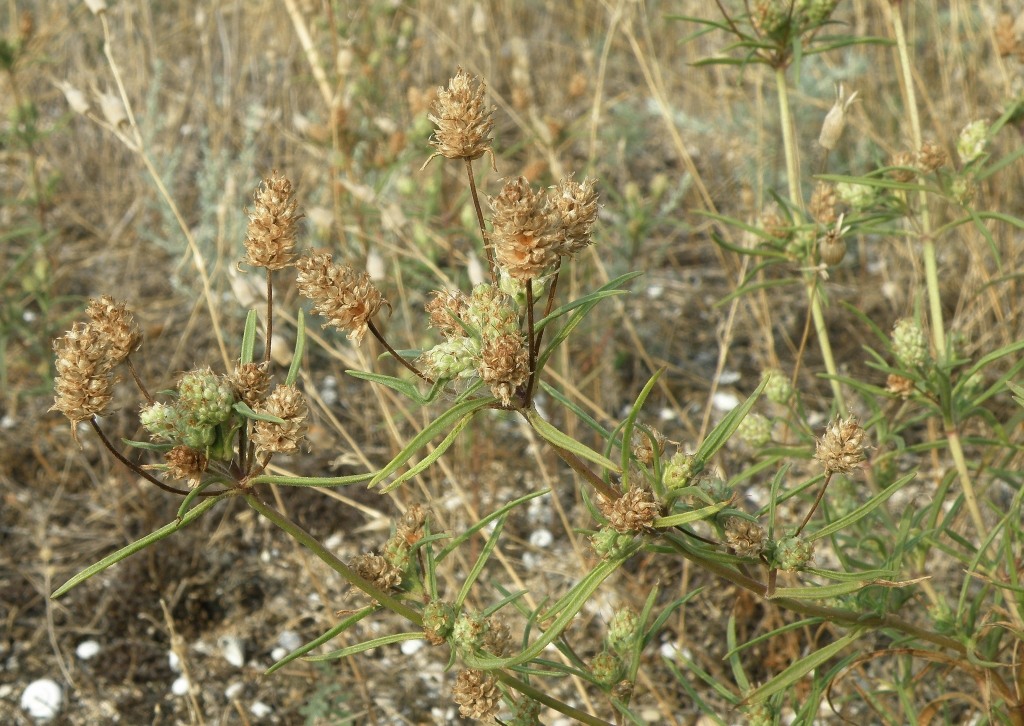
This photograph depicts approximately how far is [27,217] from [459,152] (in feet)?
10.2

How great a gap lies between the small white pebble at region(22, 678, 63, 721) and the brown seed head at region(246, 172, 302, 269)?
59.3 inches

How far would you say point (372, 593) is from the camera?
47.7 inches

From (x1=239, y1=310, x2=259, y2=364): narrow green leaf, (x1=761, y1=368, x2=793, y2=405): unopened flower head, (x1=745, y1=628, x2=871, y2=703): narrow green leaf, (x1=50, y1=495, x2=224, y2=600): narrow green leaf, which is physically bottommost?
(x1=745, y1=628, x2=871, y2=703): narrow green leaf

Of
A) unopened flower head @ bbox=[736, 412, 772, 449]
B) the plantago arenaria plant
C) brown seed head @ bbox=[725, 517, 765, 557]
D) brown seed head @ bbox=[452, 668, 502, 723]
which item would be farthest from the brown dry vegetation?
brown seed head @ bbox=[725, 517, 765, 557]

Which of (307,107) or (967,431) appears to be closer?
(967,431)

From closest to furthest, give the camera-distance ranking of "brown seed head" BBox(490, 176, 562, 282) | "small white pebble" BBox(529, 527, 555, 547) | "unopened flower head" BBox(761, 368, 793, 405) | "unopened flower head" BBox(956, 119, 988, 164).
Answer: "brown seed head" BBox(490, 176, 562, 282)
"unopened flower head" BBox(956, 119, 988, 164)
"unopened flower head" BBox(761, 368, 793, 405)
"small white pebble" BBox(529, 527, 555, 547)

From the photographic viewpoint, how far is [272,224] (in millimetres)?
1147

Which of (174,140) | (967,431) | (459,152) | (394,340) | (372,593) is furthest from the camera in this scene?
(174,140)

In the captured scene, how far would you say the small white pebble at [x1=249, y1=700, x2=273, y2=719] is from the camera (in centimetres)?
220

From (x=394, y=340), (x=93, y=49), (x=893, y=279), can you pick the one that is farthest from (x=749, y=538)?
(x=93, y=49)

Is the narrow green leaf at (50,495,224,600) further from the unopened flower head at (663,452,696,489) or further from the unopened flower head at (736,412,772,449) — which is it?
the unopened flower head at (736,412,772,449)

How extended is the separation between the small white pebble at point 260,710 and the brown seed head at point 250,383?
1270mm

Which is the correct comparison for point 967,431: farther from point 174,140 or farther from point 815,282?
point 174,140

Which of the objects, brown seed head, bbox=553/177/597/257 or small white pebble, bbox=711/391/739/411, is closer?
brown seed head, bbox=553/177/597/257
